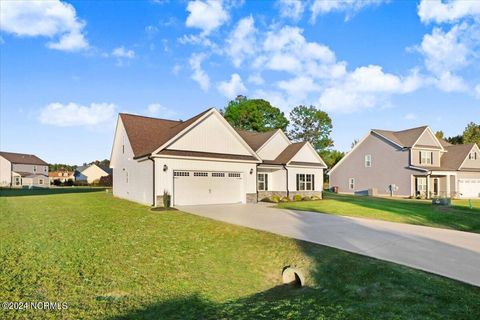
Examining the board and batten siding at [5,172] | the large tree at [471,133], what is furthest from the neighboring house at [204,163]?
the board and batten siding at [5,172]

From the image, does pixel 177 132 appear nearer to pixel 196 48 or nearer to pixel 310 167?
pixel 196 48

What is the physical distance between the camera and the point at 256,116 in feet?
177

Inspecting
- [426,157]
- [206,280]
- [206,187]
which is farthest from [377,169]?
[206,280]

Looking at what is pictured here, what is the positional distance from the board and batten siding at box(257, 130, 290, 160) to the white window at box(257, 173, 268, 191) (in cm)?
173

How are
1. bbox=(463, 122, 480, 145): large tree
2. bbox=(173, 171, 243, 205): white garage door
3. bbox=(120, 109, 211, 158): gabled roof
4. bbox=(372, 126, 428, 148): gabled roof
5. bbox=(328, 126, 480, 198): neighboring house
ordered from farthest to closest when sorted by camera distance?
bbox=(463, 122, 480, 145): large tree < bbox=(372, 126, 428, 148): gabled roof < bbox=(328, 126, 480, 198): neighboring house < bbox=(120, 109, 211, 158): gabled roof < bbox=(173, 171, 243, 205): white garage door

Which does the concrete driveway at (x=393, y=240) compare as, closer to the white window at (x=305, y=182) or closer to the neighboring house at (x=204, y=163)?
the neighboring house at (x=204, y=163)

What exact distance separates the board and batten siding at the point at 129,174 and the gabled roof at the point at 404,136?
27152 millimetres

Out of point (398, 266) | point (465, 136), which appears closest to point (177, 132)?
point (398, 266)

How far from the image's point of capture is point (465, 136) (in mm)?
55344

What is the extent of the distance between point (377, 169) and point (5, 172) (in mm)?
72662

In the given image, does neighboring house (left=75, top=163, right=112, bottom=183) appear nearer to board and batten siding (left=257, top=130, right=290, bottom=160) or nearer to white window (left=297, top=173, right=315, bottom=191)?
board and batten siding (left=257, top=130, right=290, bottom=160)

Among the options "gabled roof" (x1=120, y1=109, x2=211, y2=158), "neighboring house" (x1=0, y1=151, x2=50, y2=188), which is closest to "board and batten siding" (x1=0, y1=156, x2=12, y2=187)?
"neighboring house" (x1=0, y1=151, x2=50, y2=188)

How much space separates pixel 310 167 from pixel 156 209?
1486 cm

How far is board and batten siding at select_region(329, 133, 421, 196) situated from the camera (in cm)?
3428
